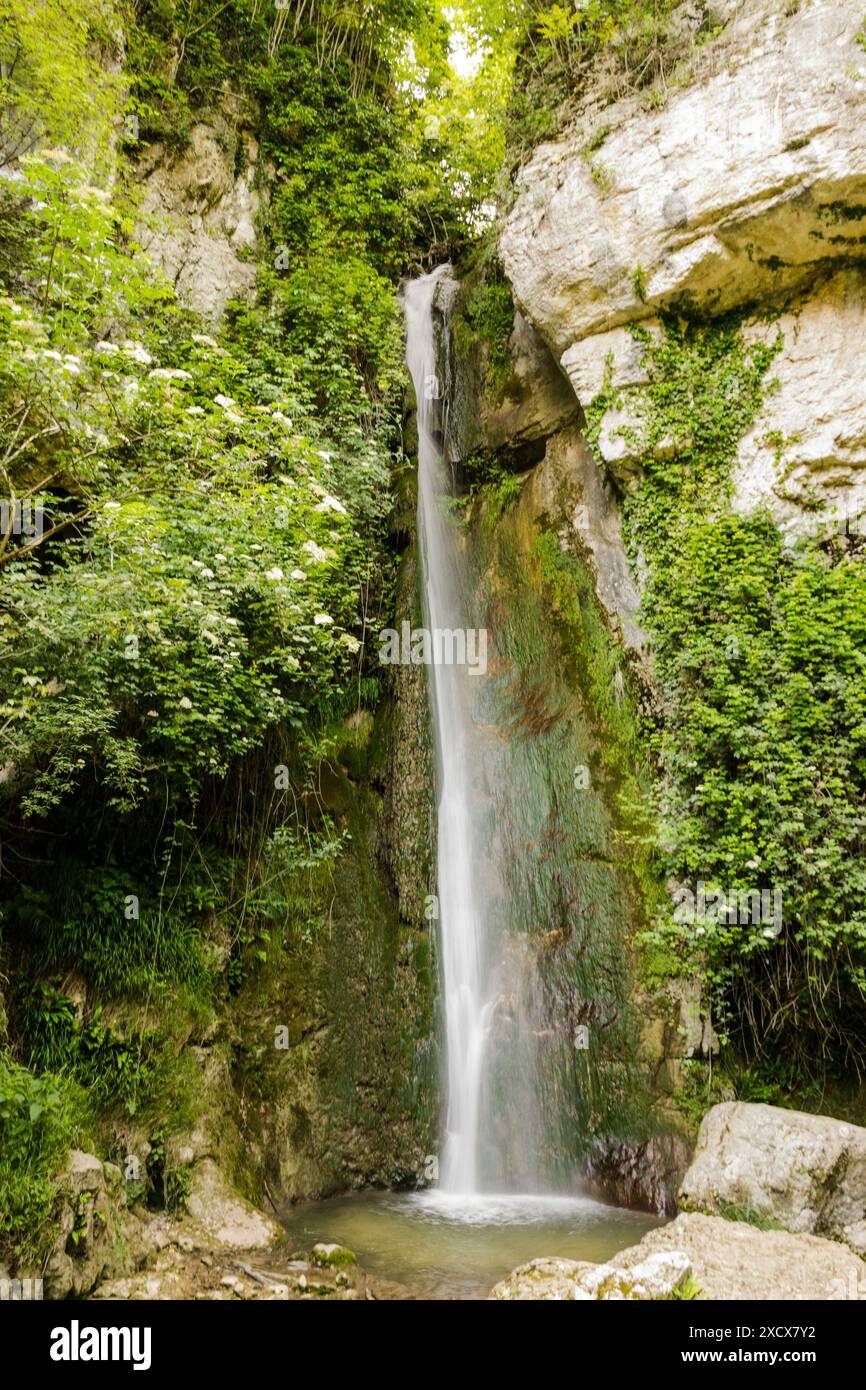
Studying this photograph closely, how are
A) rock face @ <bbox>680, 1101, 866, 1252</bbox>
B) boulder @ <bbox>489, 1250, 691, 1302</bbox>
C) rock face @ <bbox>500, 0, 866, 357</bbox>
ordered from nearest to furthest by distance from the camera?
boulder @ <bbox>489, 1250, 691, 1302</bbox> → rock face @ <bbox>680, 1101, 866, 1252</bbox> → rock face @ <bbox>500, 0, 866, 357</bbox>

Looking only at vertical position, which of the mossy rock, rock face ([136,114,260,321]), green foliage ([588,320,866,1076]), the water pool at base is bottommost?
the water pool at base

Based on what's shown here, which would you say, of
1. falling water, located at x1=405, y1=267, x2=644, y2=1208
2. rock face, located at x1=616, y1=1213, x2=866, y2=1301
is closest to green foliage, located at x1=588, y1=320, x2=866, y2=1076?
falling water, located at x1=405, y1=267, x2=644, y2=1208

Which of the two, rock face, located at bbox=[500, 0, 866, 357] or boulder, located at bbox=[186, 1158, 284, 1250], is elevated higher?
rock face, located at bbox=[500, 0, 866, 357]

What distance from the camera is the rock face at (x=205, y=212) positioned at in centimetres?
997

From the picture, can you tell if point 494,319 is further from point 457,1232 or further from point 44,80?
point 457,1232

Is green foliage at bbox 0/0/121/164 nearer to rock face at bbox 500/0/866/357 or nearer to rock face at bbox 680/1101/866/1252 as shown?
rock face at bbox 500/0/866/357

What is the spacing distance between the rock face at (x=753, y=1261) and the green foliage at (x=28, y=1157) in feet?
9.19

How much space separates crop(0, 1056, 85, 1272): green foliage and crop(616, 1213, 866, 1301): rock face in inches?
110

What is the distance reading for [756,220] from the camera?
7320 mm

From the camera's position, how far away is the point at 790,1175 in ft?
16.4

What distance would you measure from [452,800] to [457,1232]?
13.3 feet

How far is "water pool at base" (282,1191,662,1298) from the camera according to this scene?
507cm
